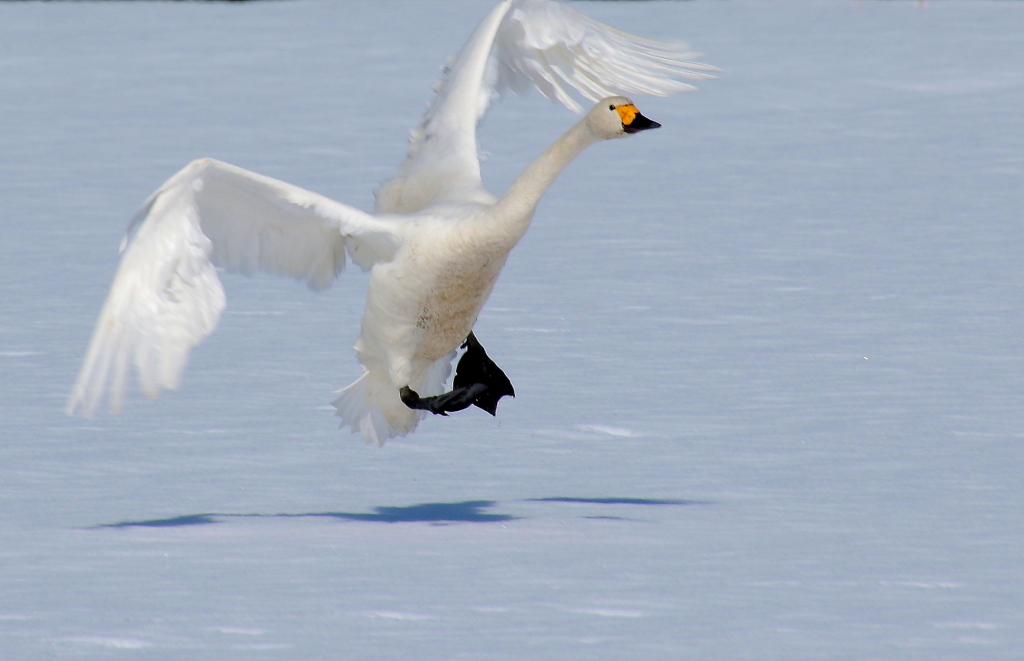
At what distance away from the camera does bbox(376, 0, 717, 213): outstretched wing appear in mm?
6469

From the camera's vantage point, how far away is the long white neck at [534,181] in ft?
18.7

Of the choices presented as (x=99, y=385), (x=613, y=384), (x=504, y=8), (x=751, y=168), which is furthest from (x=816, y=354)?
(x=751, y=168)

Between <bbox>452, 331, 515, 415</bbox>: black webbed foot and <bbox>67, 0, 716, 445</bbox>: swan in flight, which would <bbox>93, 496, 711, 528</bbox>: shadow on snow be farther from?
<bbox>452, 331, 515, 415</bbox>: black webbed foot

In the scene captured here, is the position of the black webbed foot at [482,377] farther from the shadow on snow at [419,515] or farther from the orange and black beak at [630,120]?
the orange and black beak at [630,120]

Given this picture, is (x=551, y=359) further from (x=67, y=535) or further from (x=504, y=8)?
(x=67, y=535)

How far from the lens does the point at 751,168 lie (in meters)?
12.7

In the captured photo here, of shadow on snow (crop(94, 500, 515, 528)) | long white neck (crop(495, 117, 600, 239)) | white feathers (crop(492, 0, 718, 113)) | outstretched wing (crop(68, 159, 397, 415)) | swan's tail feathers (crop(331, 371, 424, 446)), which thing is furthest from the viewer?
white feathers (crop(492, 0, 718, 113))

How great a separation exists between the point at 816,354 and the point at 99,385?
3631 millimetres

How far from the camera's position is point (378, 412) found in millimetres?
6391

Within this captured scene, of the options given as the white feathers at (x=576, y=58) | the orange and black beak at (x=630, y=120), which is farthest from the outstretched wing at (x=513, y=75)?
the orange and black beak at (x=630, y=120)

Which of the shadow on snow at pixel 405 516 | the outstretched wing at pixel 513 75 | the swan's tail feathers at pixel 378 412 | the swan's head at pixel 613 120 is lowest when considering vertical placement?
the shadow on snow at pixel 405 516

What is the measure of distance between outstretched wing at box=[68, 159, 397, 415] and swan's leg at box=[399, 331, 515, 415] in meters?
0.53

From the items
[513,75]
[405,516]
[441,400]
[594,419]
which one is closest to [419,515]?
[405,516]

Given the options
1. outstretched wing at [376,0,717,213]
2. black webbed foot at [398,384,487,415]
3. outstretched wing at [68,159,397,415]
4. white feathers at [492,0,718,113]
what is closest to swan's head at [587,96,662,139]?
outstretched wing at [376,0,717,213]
